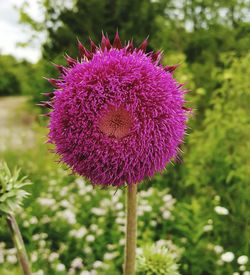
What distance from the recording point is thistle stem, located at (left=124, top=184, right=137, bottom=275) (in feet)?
6.22

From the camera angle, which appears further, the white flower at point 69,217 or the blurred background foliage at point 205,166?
the white flower at point 69,217

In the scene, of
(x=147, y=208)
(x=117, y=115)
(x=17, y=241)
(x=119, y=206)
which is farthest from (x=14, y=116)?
(x=117, y=115)

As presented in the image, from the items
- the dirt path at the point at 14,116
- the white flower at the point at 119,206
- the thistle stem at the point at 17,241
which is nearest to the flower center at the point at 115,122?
the thistle stem at the point at 17,241

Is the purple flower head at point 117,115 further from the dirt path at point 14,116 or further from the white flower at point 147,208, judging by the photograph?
the dirt path at point 14,116

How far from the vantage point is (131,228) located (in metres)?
1.93

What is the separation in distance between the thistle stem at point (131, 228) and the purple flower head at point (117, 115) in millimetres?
75

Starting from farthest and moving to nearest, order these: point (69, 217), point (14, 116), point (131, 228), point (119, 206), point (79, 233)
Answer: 1. point (14, 116)
2. point (119, 206)
3. point (69, 217)
4. point (79, 233)
5. point (131, 228)

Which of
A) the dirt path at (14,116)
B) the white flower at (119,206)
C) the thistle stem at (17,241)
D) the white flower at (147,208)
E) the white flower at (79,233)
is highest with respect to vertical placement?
the thistle stem at (17,241)

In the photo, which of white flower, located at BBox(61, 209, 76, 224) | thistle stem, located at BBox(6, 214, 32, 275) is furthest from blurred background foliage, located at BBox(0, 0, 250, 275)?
thistle stem, located at BBox(6, 214, 32, 275)

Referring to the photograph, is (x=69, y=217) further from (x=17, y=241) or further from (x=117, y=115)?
(x=117, y=115)

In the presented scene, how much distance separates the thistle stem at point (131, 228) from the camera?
1.90 metres

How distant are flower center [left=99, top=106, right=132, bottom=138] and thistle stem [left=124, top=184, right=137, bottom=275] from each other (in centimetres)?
22

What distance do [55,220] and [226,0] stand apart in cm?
830

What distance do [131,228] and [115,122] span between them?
1.49ft
